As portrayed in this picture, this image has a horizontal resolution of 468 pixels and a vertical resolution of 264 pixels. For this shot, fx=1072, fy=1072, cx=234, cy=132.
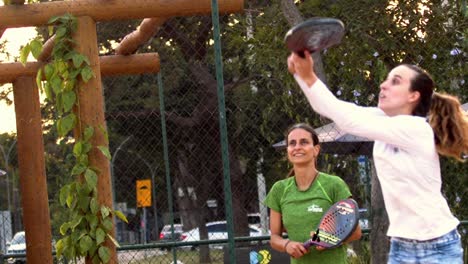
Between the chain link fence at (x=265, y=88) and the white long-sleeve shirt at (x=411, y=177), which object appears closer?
the white long-sleeve shirt at (x=411, y=177)

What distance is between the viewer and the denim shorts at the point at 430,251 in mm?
4270

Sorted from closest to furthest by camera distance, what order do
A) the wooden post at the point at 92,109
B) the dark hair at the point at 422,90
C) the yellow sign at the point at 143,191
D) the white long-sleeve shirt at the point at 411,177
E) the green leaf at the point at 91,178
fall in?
the white long-sleeve shirt at the point at 411,177
the dark hair at the point at 422,90
the green leaf at the point at 91,178
the wooden post at the point at 92,109
the yellow sign at the point at 143,191

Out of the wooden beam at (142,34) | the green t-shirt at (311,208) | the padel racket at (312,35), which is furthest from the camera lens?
the wooden beam at (142,34)

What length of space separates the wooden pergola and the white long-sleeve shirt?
2640 millimetres

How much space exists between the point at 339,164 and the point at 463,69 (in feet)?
7.86

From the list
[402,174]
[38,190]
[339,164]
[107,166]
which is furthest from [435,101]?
[339,164]

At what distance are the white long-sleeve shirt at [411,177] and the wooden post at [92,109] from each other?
261 cm

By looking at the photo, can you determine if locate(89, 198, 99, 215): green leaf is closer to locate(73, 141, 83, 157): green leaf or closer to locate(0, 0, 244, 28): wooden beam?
locate(73, 141, 83, 157): green leaf

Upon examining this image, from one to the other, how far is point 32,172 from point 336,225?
341 cm

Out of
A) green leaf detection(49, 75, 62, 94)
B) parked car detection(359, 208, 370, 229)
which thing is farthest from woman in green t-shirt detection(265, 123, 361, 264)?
parked car detection(359, 208, 370, 229)

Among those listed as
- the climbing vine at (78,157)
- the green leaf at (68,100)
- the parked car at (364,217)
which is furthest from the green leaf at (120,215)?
the parked car at (364,217)

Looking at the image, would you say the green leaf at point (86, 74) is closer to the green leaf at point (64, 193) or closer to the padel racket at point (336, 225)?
the green leaf at point (64, 193)

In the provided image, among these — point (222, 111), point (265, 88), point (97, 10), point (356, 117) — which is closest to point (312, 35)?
point (356, 117)

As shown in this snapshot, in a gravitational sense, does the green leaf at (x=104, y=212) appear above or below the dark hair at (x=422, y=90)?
below
